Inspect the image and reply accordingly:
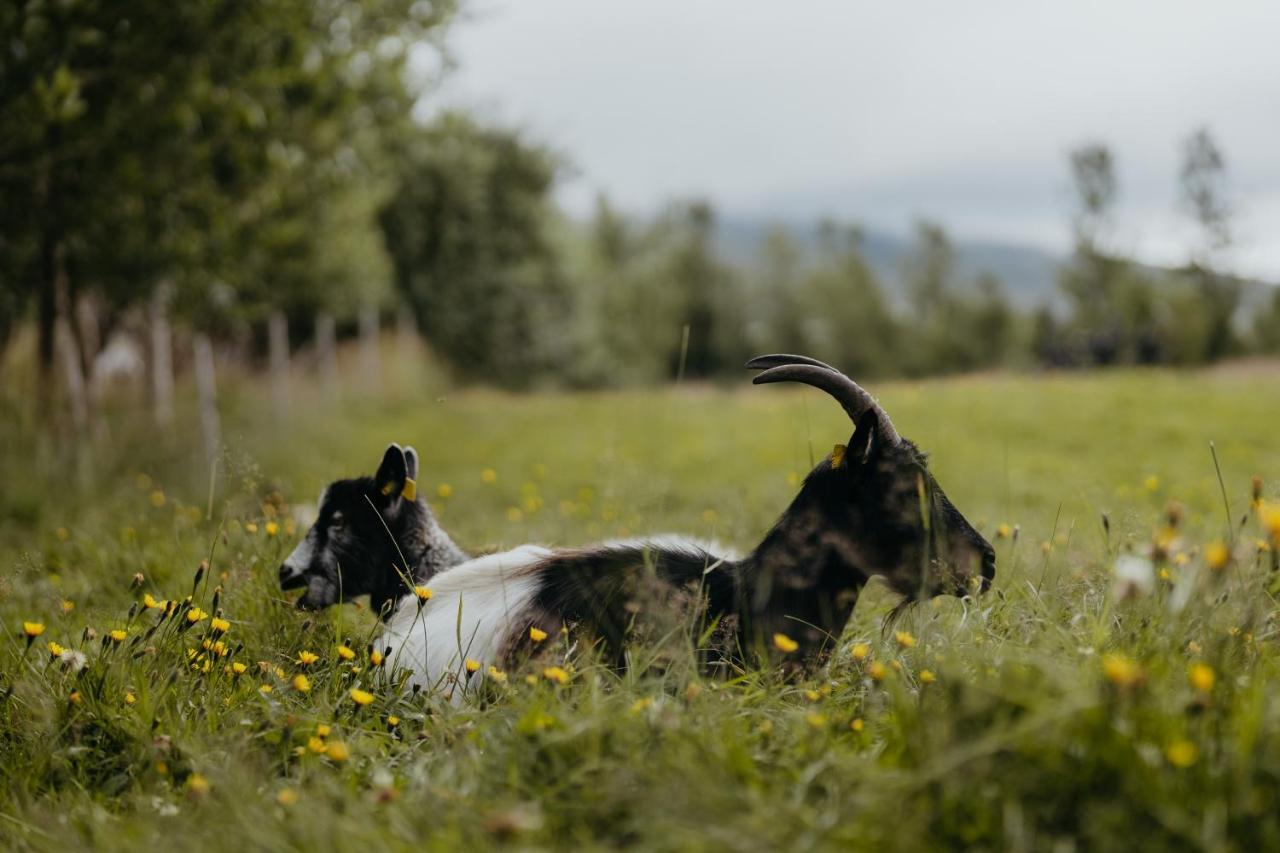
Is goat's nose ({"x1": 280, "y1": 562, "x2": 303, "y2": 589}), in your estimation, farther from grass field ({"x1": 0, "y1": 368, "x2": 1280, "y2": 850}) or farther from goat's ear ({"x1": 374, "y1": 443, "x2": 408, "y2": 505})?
goat's ear ({"x1": 374, "y1": 443, "x2": 408, "y2": 505})

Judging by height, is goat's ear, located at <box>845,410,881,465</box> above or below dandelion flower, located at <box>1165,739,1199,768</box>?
above

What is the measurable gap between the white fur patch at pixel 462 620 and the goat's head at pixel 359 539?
1.47 ft

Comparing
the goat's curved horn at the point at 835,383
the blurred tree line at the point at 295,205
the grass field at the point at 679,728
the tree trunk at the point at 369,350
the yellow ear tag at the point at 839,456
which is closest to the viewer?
→ the grass field at the point at 679,728

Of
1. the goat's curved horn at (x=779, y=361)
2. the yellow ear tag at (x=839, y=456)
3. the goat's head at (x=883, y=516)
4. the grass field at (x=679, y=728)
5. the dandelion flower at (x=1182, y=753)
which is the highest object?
the goat's curved horn at (x=779, y=361)

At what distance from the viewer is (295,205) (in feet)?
37.3

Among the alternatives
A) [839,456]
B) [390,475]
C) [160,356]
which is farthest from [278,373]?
[839,456]

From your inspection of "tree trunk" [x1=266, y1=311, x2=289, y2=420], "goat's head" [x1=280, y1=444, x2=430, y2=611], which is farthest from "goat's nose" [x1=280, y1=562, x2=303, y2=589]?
"tree trunk" [x1=266, y1=311, x2=289, y2=420]

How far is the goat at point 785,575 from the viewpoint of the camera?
3385 millimetres

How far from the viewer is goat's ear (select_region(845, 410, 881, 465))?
3365 millimetres

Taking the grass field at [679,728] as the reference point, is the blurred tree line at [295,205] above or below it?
above

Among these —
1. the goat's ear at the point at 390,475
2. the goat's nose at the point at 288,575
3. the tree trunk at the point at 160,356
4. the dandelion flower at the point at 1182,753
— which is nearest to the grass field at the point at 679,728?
the dandelion flower at the point at 1182,753

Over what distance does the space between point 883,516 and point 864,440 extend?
297 mm

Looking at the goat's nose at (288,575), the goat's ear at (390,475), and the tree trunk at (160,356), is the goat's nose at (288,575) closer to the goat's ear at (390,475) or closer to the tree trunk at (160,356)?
the goat's ear at (390,475)

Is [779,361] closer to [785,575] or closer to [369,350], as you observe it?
[785,575]
